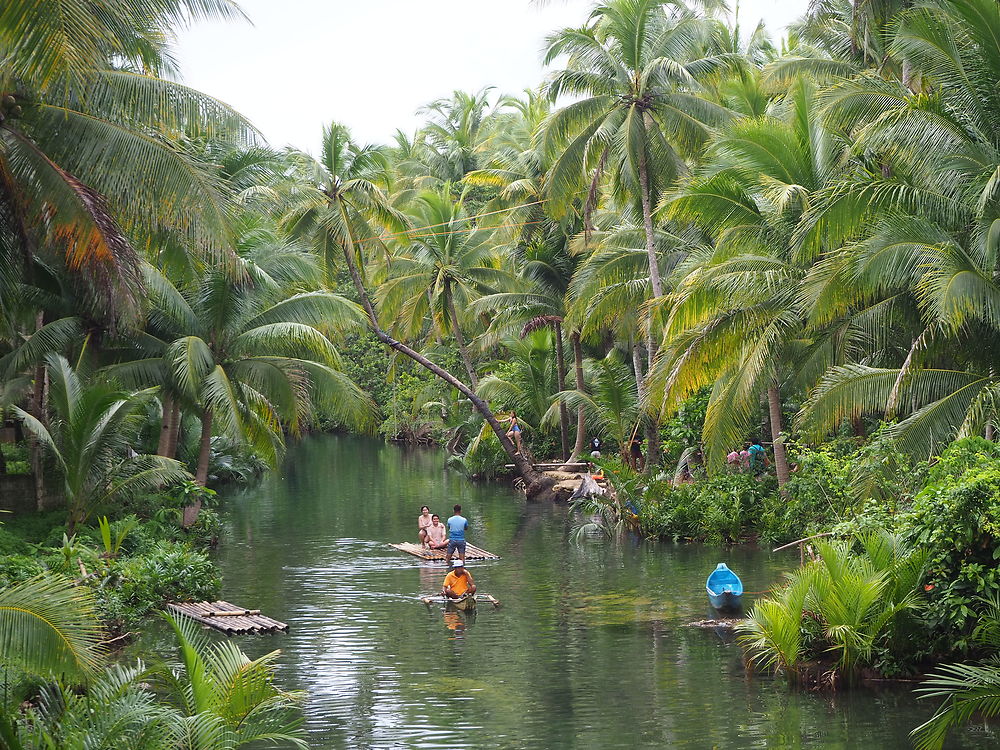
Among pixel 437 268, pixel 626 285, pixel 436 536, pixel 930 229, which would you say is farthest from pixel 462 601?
pixel 437 268

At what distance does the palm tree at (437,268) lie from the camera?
111ft

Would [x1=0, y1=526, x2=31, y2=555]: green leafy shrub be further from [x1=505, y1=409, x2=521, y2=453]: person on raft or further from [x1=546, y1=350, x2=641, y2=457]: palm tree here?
[x1=505, y1=409, x2=521, y2=453]: person on raft

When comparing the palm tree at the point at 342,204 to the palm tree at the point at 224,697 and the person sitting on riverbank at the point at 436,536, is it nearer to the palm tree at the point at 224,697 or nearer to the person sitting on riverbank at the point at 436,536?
the person sitting on riverbank at the point at 436,536

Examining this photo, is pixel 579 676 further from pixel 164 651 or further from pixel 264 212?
pixel 264 212

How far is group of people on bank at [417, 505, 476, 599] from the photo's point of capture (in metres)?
16.2

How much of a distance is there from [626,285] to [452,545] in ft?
29.4

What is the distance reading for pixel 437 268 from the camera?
1341 inches

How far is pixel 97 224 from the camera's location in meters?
11.7

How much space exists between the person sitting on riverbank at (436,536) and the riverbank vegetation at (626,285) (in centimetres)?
284

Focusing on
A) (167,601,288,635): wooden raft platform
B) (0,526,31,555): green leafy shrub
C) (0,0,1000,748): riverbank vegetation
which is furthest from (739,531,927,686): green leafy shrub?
(0,526,31,555): green leafy shrub

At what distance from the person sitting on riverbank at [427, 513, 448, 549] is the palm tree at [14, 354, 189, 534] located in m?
5.39

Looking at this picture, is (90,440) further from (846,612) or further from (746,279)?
(846,612)

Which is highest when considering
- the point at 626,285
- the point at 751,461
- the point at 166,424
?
the point at 626,285

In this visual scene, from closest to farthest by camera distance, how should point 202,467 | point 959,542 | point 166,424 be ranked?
point 959,542, point 166,424, point 202,467
